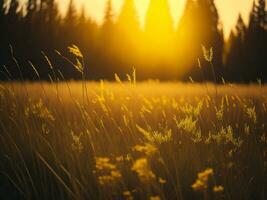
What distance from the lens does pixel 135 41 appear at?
3919 centimetres

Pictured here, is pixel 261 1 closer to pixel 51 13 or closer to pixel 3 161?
pixel 51 13

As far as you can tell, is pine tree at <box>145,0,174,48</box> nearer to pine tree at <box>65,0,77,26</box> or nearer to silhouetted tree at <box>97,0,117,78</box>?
silhouetted tree at <box>97,0,117,78</box>

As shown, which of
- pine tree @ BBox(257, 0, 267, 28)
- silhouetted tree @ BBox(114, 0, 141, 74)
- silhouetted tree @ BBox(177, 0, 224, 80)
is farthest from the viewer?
silhouetted tree @ BBox(114, 0, 141, 74)

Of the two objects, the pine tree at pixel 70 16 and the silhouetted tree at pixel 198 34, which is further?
the pine tree at pixel 70 16

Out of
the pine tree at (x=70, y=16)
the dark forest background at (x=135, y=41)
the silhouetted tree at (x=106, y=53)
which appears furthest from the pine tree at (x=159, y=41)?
the pine tree at (x=70, y=16)

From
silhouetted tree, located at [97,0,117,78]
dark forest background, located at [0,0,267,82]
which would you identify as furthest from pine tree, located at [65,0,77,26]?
silhouetted tree, located at [97,0,117,78]

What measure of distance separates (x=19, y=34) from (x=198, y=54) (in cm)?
1417

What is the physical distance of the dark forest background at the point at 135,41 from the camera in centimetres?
3247

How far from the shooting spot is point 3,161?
9.63 feet

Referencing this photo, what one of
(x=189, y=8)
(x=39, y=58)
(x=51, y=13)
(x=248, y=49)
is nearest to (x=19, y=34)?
(x=39, y=58)

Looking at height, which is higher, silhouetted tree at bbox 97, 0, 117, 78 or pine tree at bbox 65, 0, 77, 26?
pine tree at bbox 65, 0, 77, 26

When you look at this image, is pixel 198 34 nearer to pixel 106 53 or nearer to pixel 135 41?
pixel 135 41

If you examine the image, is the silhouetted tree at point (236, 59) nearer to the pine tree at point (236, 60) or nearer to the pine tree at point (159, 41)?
the pine tree at point (236, 60)

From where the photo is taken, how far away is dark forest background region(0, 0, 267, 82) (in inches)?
1278
